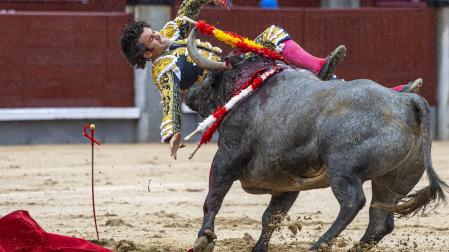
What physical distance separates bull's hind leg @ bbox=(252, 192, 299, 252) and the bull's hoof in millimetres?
345

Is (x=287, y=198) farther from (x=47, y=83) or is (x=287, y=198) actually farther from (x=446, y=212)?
(x=47, y=83)

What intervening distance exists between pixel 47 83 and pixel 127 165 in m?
1.94

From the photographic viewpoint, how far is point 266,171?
4.72m

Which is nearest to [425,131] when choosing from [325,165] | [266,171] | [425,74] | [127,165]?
[325,165]

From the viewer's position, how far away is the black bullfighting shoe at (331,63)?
4902 mm

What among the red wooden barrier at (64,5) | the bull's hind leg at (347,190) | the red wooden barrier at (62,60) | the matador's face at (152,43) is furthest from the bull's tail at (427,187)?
the red wooden barrier at (64,5)

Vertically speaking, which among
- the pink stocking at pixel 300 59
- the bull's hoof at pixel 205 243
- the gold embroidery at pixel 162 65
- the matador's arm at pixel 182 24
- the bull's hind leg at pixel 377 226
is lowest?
the bull's hoof at pixel 205 243

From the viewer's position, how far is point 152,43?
16.8 ft

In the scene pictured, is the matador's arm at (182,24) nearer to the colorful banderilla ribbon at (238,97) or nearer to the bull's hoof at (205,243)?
the colorful banderilla ribbon at (238,97)

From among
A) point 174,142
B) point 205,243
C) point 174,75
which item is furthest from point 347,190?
→ point 174,75

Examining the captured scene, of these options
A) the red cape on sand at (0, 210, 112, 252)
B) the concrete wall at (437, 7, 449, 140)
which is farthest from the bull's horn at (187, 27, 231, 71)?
the concrete wall at (437, 7, 449, 140)

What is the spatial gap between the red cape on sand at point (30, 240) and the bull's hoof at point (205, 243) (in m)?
0.37

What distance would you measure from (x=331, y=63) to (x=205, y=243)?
94cm

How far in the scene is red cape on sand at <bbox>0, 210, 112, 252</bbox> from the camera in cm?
463
